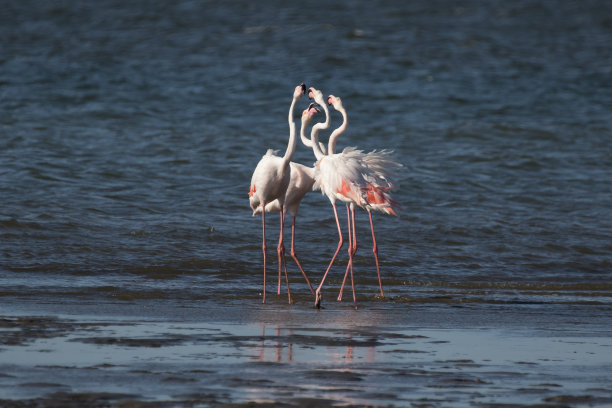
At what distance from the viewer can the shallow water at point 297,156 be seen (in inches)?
396

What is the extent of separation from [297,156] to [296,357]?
13.0 metres

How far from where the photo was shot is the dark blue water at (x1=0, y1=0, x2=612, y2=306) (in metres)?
11.7

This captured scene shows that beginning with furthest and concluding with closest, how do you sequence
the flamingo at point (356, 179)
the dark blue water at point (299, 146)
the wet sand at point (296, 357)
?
the dark blue water at point (299, 146) < the flamingo at point (356, 179) < the wet sand at point (296, 357)

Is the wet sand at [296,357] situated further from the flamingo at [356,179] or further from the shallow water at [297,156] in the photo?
the flamingo at [356,179]

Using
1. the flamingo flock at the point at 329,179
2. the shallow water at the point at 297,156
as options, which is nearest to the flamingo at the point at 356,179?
the flamingo flock at the point at 329,179

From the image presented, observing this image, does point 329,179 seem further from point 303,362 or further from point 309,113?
point 303,362

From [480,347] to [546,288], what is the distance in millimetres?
4136

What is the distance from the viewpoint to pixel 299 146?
20.8 meters

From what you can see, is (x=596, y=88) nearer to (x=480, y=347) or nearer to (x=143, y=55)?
(x=143, y=55)

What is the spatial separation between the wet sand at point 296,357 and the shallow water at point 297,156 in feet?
0.27

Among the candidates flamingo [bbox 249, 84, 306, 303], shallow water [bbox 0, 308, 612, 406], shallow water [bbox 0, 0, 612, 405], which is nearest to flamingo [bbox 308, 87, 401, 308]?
flamingo [bbox 249, 84, 306, 303]

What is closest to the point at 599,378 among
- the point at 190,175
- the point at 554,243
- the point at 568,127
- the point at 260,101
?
the point at 554,243

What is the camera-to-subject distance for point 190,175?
17.5 m

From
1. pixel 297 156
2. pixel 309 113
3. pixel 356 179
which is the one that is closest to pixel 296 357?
pixel 356 179
